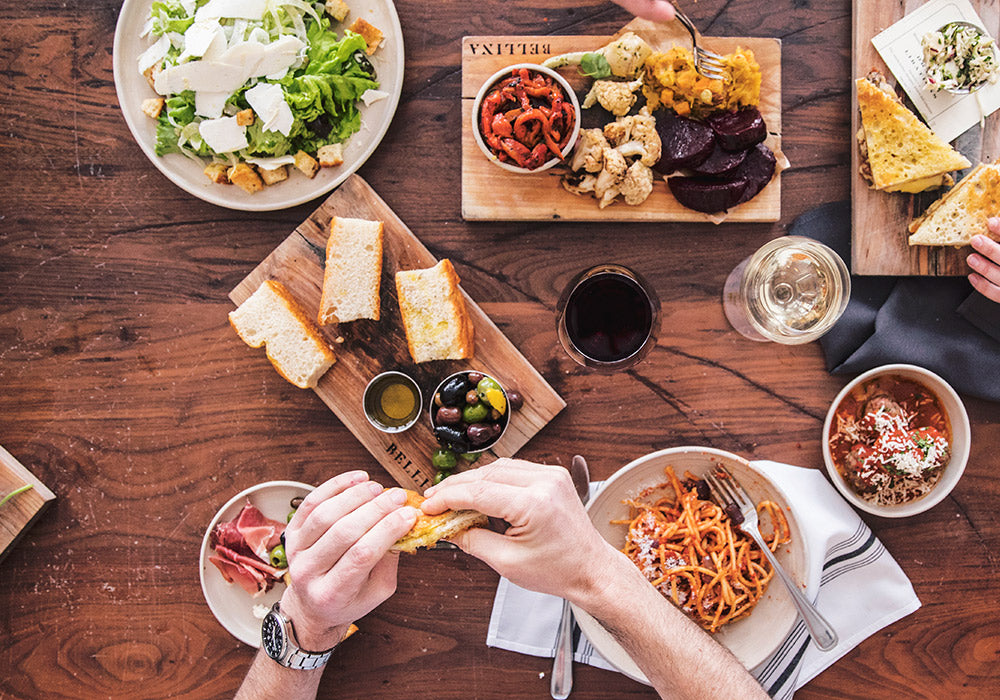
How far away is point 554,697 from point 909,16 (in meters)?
2.36

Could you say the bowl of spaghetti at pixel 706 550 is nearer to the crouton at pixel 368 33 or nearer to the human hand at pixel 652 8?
the human hand at pixel 652 8

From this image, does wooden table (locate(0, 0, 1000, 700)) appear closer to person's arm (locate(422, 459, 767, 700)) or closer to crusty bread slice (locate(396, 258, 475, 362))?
crusty bread slice (locate(396, 258, 475, 362))

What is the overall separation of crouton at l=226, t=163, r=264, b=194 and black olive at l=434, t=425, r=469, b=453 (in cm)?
92

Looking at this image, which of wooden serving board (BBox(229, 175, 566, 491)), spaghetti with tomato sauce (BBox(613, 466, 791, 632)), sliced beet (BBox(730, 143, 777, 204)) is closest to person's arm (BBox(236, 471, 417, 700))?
wooden serving board (BBox(229, 175, 566, 491))

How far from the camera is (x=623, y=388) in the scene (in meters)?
2.10

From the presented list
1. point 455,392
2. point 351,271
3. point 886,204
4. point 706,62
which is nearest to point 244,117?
point 351,271

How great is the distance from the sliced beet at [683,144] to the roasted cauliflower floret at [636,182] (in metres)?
0.07

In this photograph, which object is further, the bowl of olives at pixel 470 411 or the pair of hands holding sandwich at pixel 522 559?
the bowl of olives at pixel 470 411

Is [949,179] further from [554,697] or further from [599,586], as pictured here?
[554,697]

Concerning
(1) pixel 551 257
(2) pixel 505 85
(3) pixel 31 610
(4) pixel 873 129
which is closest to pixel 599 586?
(1) pixel 551 257

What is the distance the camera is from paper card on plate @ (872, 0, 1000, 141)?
2.01m

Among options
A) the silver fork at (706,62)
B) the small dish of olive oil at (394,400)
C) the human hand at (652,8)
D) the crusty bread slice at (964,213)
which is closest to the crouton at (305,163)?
the small dish of olive oil at (394,400)

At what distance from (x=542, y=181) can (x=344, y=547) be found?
1.19 metres

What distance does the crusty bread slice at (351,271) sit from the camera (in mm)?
2006
